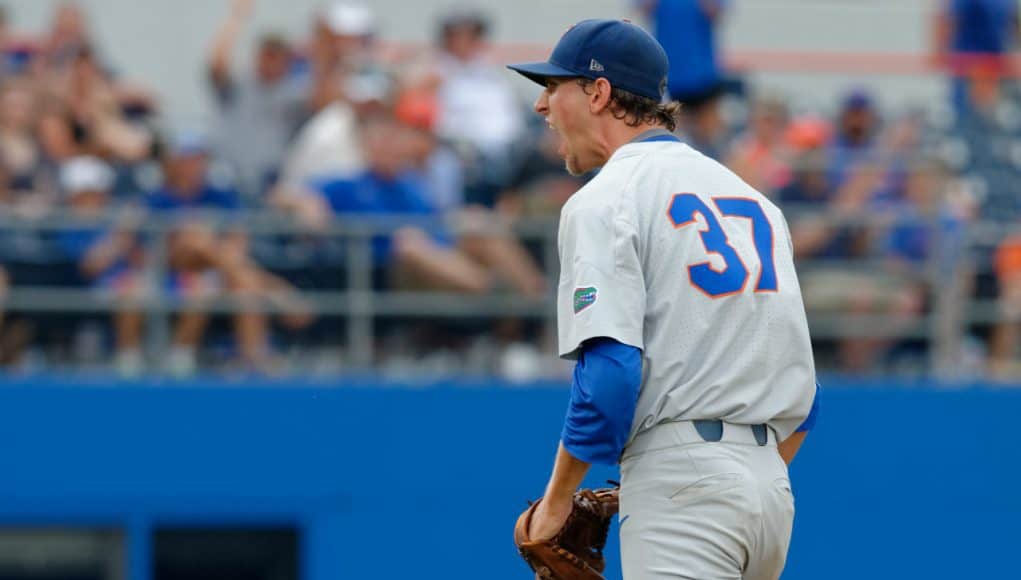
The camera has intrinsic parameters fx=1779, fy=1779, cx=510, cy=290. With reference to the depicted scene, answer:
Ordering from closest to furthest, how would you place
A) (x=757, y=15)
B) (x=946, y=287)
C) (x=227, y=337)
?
(x=227, y=337), (x=946, y=287), (x=757, y=15)

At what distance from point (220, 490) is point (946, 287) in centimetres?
350

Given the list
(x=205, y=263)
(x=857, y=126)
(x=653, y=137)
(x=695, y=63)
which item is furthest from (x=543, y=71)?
(x=857, y=126)

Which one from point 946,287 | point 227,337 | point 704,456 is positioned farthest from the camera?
point 946,287

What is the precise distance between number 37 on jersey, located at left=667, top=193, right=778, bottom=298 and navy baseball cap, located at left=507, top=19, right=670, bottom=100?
289 mm

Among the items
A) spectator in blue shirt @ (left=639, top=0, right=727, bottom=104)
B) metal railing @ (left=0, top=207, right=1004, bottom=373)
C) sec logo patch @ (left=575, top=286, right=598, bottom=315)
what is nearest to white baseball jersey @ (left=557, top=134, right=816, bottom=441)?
sec logo patch @ (left=575, top=286, right=598, bottom=315)

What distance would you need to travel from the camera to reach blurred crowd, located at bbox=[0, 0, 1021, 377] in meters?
7.59

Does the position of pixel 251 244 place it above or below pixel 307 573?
above

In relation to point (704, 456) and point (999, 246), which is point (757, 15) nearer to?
point (999, 246)

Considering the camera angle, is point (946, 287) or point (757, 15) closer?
point (946, 287)

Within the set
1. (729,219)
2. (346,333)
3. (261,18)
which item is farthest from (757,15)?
(729,219)

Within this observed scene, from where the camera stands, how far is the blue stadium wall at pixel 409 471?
7754 millimetres

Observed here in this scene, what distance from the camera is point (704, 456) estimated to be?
11.7ft

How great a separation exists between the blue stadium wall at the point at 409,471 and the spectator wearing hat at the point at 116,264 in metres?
0.21

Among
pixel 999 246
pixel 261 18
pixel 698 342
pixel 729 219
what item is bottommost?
pixel 698 342
